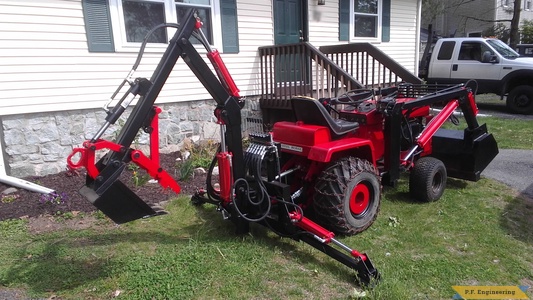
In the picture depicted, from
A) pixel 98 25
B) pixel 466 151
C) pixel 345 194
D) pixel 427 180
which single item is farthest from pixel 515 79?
pixel 98 25

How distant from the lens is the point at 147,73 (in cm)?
670

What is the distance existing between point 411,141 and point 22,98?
5.40 meters

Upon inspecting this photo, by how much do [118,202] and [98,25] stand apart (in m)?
4.31

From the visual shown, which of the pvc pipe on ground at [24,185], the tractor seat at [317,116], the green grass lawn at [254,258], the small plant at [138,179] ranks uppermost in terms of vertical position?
the tractor seat at [317,116]

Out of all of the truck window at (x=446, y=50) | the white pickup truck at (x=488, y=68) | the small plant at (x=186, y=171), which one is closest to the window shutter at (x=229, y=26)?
the small plant at (x=186, y=171)

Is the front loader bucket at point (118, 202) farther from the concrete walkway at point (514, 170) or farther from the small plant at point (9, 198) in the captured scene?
the concrete walkway at point (514, 170)

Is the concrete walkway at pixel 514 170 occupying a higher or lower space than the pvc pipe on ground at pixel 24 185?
lower

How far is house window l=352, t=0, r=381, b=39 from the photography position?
10.2 meters

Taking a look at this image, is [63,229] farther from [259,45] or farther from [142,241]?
[259,45]

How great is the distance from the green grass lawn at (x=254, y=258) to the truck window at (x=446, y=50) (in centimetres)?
927

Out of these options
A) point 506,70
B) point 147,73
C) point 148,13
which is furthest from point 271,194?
point 506,70

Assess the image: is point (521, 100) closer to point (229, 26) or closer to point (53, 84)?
point (229, 26)

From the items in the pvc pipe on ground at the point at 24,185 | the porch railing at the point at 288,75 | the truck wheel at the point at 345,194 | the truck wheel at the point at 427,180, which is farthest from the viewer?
the porch railing at the point at 288,75

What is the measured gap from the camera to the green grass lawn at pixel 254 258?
2.92m
